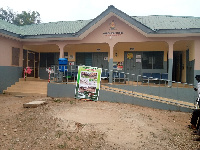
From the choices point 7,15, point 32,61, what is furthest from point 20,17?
point 32,61

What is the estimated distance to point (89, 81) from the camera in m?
9.44

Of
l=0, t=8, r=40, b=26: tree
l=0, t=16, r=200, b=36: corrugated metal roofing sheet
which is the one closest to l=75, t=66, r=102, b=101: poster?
l=0, t=16, r=200, b=36: corrugated metal roofing sheet

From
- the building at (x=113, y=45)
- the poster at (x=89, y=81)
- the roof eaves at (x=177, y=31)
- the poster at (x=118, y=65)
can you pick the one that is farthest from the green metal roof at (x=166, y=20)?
the poster at (x=89, y=81)

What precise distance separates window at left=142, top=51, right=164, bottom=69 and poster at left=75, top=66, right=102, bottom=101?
556 cm

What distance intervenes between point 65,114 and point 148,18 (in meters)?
11.7

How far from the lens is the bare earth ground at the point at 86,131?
4465 mm

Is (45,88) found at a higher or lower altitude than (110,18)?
lower

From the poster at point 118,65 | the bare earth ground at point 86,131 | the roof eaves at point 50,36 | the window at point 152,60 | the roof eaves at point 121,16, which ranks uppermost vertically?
the roof eaves at point 121,16

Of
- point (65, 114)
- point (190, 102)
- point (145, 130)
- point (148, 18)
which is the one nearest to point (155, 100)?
point (190, 102)

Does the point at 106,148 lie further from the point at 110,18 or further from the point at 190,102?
the point at 110,18

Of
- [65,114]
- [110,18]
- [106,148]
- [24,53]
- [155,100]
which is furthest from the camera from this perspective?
[24,53]

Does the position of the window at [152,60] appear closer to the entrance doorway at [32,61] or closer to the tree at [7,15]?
the entrance doorway at [32,61]

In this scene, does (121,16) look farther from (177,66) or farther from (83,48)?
(177,66)

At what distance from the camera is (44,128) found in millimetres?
5332
